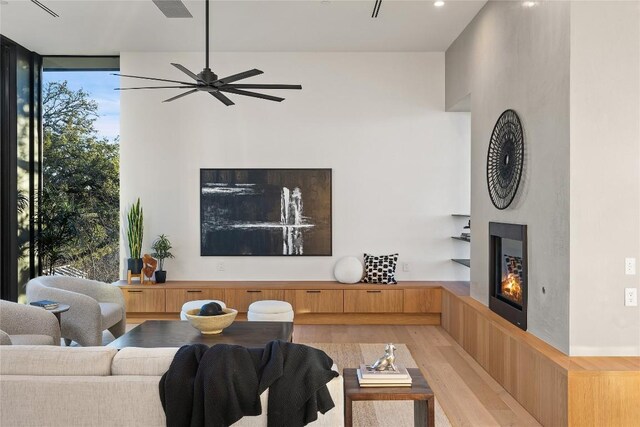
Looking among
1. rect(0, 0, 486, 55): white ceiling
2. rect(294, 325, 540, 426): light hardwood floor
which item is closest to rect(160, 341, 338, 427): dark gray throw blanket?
rect(294, 325, 540, 426): light hardwood floor

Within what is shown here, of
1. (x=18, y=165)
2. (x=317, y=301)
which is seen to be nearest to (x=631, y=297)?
(x=317, y=301)

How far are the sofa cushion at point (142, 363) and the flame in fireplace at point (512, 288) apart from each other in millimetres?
2725

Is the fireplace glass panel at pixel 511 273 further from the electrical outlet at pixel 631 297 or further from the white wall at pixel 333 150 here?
the white wall at pixel 333 150

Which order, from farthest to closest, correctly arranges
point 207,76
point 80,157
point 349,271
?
point 80,157 < point 349,271 < point 207,76

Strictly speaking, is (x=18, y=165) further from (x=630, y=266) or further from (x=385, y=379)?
(x=630, y=266)

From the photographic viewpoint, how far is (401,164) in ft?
21.0

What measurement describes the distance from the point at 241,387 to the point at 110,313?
303 cm

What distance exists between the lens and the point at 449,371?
4.36 metres

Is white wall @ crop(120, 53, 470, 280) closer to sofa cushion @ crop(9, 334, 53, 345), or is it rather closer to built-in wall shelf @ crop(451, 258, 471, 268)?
built-in wall shelf @ crop(451, 258, 471, 268)

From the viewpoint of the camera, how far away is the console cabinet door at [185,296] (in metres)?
5.98

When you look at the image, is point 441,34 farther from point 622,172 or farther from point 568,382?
point 568,382

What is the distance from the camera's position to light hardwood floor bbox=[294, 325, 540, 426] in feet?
11.1

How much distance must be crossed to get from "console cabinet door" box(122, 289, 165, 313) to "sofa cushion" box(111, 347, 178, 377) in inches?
150

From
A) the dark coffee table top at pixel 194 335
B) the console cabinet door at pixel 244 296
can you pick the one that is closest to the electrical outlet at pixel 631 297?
the dark coffee table top at pixel 194 335
